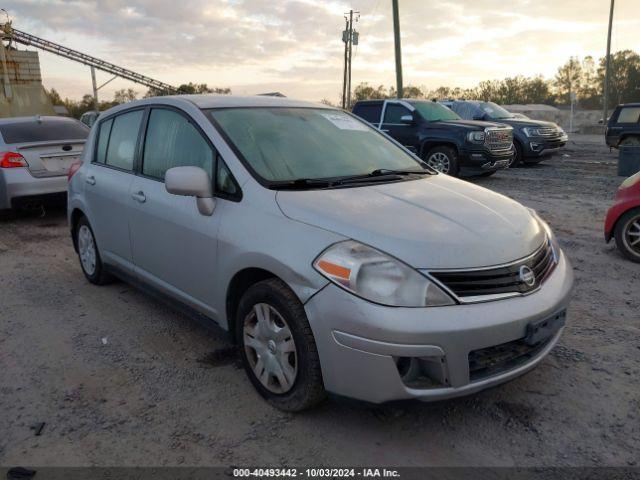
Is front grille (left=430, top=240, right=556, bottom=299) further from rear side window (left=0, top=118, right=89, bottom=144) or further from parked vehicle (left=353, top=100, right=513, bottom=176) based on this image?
parked vehicle (left=353, top=100, right=513, bottom=176)

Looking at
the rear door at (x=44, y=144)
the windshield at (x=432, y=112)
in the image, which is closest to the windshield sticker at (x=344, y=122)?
the rear door at (x=44, y=144)

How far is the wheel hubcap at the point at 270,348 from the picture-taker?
2.78 meters

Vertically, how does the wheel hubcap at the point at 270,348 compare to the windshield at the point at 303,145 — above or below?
below

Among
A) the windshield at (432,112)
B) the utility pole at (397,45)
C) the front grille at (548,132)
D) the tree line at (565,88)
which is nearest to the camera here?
the windshield at (432,112)

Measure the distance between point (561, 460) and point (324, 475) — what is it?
1102mm

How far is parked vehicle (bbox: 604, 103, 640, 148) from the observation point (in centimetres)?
1571

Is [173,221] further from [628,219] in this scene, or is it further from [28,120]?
[28,120]

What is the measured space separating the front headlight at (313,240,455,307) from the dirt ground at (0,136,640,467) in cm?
50

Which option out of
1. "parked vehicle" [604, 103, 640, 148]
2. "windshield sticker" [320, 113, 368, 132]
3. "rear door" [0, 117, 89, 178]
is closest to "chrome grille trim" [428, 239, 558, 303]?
"windshield sticker" [320, 113, 368, 132]

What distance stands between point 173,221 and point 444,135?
9.14 m

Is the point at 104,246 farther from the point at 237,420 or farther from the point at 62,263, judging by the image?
the point at 237,420

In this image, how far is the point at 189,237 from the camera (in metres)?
3.38

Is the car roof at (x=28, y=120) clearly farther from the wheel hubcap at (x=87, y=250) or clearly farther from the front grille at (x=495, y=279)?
the front grille at (x=495, y=279)

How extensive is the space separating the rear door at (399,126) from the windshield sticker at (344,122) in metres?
8.01
